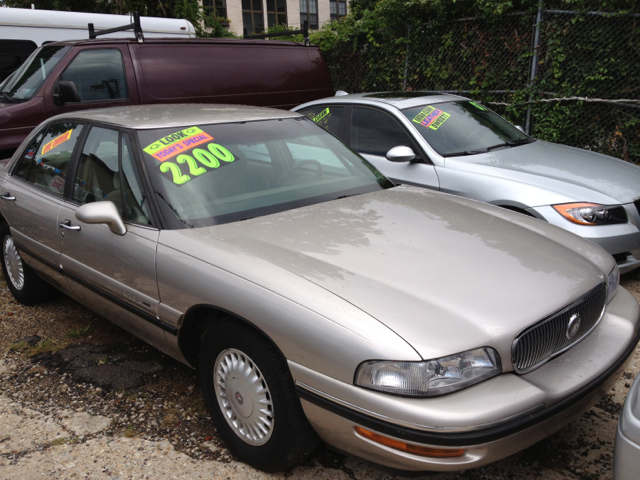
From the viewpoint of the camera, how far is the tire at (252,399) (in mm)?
2223

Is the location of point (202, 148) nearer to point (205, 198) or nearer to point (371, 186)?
point (205, 198)

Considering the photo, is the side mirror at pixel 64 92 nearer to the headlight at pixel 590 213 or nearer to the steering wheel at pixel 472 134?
the steering wheel at pixel 472 134

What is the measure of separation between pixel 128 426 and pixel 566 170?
3.81 metres

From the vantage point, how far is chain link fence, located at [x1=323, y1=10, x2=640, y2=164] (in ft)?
22.4

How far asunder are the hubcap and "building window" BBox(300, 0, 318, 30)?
2466 cm

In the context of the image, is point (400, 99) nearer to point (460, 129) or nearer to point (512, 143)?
point (460, 129)

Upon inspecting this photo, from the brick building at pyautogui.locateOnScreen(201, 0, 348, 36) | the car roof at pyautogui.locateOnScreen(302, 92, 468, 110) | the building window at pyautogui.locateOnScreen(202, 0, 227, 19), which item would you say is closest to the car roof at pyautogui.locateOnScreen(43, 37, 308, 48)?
the car roof at pyautogui.locateOnScreen(302, 92, 468, 110)

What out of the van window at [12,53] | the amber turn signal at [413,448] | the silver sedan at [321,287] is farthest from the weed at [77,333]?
the van window at [12,53]

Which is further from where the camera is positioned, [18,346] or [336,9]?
[336,9]

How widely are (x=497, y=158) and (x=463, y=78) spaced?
397cm

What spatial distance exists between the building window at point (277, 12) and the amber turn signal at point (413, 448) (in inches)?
1043

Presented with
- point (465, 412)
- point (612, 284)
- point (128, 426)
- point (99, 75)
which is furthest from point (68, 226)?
point (99, 75)

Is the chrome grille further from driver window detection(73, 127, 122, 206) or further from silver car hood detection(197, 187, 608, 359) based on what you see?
driver window detection(73, 127, 122, 206)

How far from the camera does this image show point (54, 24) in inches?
352
